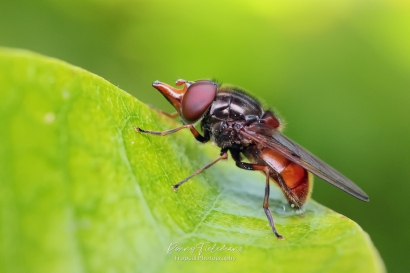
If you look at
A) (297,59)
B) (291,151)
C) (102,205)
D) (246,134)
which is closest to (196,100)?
(246,134)

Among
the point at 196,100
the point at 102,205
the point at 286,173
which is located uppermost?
the point at 102,205

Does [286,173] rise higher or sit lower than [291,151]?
lower

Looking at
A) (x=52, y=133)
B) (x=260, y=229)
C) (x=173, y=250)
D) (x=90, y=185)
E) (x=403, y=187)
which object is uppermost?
(x=52, y=133)

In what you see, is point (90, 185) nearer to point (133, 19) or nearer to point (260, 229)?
point (260, 229)

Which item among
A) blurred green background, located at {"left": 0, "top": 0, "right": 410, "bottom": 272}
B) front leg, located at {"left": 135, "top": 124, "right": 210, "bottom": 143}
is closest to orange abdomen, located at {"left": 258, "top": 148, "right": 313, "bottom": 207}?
front leg, located at {"left": 135, "top": 124, "right": 210, "bottom": 143}

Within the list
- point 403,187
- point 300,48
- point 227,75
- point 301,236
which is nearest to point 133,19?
point 227,75

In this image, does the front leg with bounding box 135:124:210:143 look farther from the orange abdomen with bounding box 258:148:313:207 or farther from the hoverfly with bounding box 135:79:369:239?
the orange abdomen with bounding box 258:148:313:207

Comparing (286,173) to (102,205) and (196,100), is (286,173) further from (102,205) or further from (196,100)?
(102,205)
